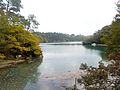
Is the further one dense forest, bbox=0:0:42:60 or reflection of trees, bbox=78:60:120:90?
dense forest, bbox=0:0:42:60

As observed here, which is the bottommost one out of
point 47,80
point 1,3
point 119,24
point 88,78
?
point 47,80

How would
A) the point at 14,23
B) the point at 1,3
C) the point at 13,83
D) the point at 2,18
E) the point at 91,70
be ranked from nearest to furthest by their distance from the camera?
the point at 91,70 → the point at 13,83 → the point at 2,18 → the point at 14,23 → the point at 1,3

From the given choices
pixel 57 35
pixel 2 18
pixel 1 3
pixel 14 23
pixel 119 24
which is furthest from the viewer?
pixel 57 35

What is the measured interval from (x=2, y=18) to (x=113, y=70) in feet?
99.6

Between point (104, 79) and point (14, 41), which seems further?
point (14, 41)

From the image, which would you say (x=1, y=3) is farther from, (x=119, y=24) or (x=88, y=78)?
(x=88, y=78)

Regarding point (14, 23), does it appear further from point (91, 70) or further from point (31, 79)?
point (91, 70)

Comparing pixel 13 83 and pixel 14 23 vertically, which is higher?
pixel 14 23

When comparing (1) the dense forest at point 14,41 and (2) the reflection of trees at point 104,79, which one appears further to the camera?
(1) the dense forest at point 14,41

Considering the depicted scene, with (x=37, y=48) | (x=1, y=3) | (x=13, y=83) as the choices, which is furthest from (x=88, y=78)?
(x=1, y=3)

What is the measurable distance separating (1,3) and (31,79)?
1585 inches

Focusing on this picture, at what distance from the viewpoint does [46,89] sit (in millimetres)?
19203

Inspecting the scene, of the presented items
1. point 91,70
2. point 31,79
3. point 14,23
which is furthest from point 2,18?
point 91,70

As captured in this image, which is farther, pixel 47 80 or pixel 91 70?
pixel 47 80
